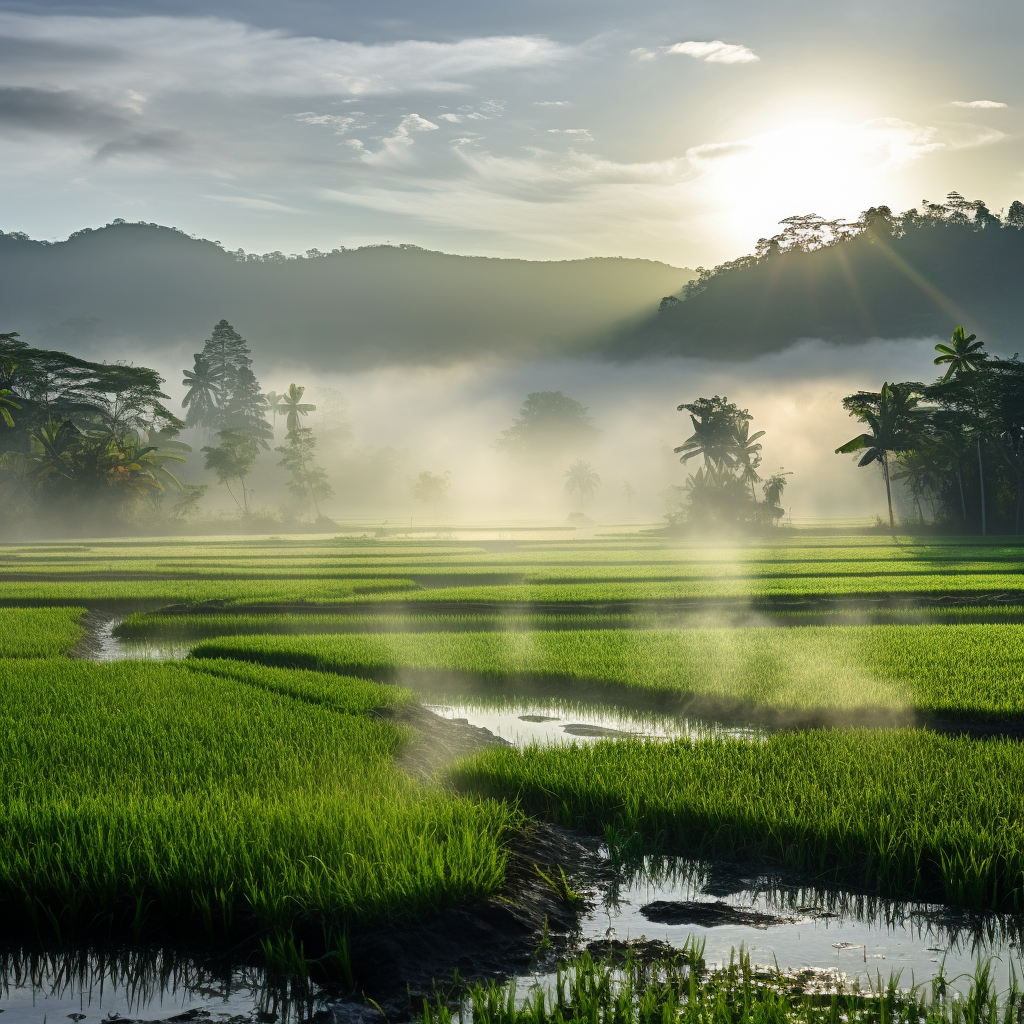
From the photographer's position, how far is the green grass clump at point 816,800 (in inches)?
190

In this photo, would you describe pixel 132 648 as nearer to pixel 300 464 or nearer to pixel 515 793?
pixel 515 793

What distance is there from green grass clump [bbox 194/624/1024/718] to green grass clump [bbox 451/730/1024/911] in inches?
76.3

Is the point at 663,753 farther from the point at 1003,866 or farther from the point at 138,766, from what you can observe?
the point at 138,766

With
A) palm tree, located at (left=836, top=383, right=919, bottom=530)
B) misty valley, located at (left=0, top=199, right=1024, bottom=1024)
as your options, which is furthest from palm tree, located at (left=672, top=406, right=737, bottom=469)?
misty valley, located at (left=0, top=199, right=1024, bottom=1024)

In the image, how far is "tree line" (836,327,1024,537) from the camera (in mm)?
48156

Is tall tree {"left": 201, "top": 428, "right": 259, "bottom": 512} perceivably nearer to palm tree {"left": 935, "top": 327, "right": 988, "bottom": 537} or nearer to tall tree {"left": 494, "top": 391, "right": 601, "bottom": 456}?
palm tree {"left": 935, "top": 327, "right": 988, "bottom": 537}

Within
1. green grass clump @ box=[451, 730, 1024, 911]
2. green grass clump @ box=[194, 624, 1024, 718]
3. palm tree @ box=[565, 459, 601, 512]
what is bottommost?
green grass clump @ box=[194, 624, 1024, 718]

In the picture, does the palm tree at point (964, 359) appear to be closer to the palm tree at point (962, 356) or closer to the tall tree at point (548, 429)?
the palm tree at point (962, 356)

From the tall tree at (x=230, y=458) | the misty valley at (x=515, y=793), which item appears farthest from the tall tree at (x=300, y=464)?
the misty valley at (x=515, y=793)

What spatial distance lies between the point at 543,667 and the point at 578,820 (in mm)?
5895

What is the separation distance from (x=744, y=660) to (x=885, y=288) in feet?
444

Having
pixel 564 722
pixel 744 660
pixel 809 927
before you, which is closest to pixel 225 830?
pixel 809 927

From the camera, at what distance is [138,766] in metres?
6.69

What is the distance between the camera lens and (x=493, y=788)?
6.75 metres
